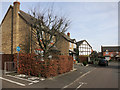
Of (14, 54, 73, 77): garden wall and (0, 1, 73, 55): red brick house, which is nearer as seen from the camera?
(14, 54, 73, 77): garden wall

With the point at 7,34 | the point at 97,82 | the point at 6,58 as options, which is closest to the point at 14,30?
the point at 7,34

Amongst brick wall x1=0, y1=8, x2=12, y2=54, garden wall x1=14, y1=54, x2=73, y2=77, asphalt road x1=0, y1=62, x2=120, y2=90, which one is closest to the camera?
asphalt road x1=0, y1=62, x2=120, y2=90

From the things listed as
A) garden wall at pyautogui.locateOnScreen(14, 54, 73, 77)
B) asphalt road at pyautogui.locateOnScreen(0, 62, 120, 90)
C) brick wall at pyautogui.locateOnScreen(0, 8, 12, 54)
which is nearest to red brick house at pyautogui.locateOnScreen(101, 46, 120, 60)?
brick wall at pyautogui.locateOnScreen(0, 8, 12, 54)

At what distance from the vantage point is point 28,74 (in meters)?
10.8

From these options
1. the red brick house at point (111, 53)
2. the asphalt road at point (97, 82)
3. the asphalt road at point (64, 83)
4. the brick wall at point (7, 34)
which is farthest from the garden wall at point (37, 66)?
the red brick house at point (111, 53)

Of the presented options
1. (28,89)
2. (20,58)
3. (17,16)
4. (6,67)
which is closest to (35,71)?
(20,58)

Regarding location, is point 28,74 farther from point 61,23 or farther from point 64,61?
point 61,23

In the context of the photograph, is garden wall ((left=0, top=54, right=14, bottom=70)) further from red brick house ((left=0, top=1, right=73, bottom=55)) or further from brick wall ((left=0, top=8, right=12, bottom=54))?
brick wall ((left=0, top=8, right=12, bottom=54))

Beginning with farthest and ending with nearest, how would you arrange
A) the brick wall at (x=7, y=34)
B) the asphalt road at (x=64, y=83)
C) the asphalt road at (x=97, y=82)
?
the brick wall at (x=7, y=34), the asphalt road at (x=97, y=82), the asphalt road at (x=64, y=83)

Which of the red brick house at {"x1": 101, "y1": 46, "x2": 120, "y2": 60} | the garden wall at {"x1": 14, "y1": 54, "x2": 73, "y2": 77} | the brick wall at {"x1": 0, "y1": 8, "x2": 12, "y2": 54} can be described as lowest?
the red brick house at {"x1": 101, "y1": 46, "x2": 120, "y2": 60}

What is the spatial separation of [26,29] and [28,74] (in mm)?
8726

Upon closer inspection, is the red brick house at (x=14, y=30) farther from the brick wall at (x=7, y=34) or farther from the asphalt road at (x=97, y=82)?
the asphalt road at (x=97, y=82)

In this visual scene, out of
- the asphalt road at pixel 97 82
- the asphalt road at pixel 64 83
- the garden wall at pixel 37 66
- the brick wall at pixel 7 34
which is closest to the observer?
the asphalt road at pixel 64 83

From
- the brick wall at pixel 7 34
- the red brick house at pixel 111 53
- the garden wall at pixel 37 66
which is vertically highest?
the brick wall at pixel 7 34
